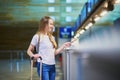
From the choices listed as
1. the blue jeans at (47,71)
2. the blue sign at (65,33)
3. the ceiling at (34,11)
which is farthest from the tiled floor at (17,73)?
the ceiling at (34,11)

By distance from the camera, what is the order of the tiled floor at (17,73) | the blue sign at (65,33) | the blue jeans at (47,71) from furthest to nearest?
the blue sign at (65,33) → the tiled floor at (17,73) → the blue jeans at (47,71)

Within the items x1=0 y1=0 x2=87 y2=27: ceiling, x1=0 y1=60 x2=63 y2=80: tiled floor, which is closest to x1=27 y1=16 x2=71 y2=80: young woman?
x1=0 y1=60 x2=63 y2=80: tiled floor

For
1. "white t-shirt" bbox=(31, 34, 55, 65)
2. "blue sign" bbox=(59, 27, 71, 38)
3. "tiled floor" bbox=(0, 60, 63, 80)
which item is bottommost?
"tiled floor" bbox=(0, 60, 63, 80)

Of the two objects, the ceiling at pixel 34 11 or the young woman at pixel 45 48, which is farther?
the ceiling at pixel 34 11

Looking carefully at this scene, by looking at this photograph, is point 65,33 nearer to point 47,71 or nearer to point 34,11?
point 34,11

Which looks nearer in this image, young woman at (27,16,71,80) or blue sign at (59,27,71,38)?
young woman at (27,16,71,80)

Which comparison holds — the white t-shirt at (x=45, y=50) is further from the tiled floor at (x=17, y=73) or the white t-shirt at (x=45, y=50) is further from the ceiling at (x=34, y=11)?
the ceiling at (x=34, y=11)

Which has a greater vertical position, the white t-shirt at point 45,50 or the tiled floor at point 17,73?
the white t-shirt at point 45,50

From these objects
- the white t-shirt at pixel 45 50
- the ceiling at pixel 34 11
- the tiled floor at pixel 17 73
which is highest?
the ceiling at pixel 34 11

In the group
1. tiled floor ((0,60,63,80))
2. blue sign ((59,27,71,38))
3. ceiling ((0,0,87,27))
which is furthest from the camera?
ceiling ((0,0,87,27))

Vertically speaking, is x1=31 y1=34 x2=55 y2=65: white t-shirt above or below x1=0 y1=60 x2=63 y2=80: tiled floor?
above

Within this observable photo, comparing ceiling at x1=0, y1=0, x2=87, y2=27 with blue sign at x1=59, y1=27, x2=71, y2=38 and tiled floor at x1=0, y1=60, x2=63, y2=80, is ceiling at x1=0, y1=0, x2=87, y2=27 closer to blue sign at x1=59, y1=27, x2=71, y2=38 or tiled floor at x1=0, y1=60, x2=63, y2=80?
blue sign at x1=59, y1=27, x2=71, y2=38

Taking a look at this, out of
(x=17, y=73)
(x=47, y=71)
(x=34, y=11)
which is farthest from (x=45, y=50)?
(x=34, y=11)

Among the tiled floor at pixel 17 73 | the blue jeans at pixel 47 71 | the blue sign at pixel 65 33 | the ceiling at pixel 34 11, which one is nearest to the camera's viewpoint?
the blue jeans at pixel 47 71
